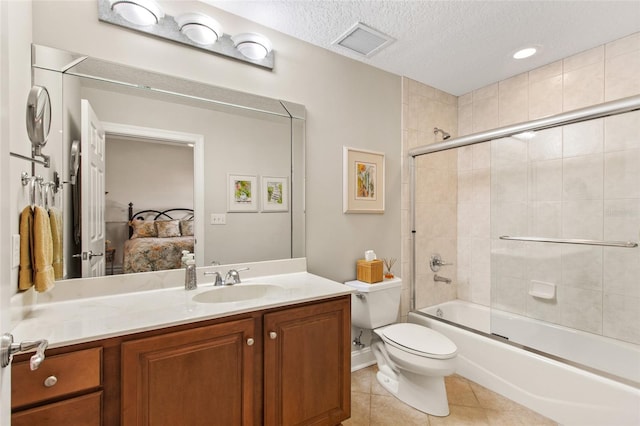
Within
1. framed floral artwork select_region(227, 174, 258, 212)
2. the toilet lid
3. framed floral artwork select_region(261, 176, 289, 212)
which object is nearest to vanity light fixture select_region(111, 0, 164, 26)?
framed floral artwork select_region(227, 174, 258, 212)

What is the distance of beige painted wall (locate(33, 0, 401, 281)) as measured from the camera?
1.46 m

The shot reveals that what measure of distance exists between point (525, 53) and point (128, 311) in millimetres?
3020

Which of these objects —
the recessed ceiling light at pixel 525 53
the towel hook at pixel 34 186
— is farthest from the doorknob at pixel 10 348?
the recessed ceiling light at pixel 525 53

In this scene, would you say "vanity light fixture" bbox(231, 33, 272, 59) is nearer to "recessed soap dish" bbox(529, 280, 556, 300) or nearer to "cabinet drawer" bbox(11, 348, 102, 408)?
"cabinet drawer" bbox(11, 348, 102, 408)

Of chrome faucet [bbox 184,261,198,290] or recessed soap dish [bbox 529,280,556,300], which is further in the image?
recessed soap dish [bbox 529,280,556,300]

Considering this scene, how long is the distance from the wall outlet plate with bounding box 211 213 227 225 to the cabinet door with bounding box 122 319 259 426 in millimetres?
701

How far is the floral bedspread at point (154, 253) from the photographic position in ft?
5.05

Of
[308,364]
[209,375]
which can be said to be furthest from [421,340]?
[209,375]

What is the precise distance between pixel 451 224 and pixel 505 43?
157 cm

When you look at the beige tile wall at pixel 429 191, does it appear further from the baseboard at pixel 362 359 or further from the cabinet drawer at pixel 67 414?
the cabinet drawer at pixel 67 414

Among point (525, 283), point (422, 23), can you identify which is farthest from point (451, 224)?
point (422, 23)

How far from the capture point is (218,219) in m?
1.79

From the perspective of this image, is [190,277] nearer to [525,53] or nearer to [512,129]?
[512,129]

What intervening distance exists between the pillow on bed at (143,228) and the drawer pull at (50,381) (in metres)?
0.73
